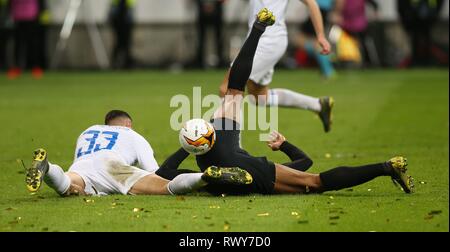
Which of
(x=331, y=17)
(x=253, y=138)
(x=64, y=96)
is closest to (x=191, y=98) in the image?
(x=64, y=96)

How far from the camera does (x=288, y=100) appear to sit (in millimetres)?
14328

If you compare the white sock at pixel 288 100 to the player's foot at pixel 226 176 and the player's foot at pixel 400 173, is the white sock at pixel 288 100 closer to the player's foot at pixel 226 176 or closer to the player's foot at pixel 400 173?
the player's foot at pixel 400 173

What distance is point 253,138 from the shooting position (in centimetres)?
1642

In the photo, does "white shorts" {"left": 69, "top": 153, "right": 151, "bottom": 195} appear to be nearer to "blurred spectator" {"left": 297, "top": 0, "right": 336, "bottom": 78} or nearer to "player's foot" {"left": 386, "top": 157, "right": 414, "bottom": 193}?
"player's foot" {"left": 386, "top": 157, "right": 414, "bottom": 193}

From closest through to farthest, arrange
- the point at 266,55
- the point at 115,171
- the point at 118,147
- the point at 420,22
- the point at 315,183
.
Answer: the point at 315,183 < the point at 115,171 < the point at 118,147 < the point at 266,55 < the point at 420,22

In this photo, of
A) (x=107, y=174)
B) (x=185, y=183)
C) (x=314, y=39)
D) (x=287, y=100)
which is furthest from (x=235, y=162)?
(x=314, y=39)

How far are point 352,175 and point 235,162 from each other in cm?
103

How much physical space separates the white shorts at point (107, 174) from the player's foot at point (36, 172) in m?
0.76

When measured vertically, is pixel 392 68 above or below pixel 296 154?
below

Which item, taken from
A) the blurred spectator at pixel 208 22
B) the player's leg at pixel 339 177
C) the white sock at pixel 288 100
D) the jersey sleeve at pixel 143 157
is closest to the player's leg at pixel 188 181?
the jersey sleeve at pixel 143 157

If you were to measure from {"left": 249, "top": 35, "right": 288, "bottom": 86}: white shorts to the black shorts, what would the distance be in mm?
2954

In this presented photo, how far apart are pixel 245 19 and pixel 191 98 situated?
1274 centimetres

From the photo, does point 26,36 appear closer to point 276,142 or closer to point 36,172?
point 276,142

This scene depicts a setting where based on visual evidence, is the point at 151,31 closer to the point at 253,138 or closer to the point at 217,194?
the point at 253,138
